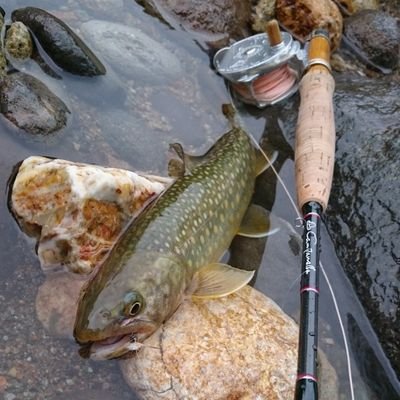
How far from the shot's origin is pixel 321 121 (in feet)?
15.7

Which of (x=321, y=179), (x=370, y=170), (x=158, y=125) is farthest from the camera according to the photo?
(x=158, y=125)

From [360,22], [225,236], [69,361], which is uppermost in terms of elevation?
[69,361]

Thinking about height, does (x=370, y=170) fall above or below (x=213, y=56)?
below

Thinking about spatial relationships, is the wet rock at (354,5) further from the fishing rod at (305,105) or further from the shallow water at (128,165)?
the shallow water at (128,165)

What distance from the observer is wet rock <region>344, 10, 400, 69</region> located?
6.86m

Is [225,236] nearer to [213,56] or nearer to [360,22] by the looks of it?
[213,56]

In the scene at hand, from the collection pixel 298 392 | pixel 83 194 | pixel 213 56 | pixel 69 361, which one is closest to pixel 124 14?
pixel 213 56

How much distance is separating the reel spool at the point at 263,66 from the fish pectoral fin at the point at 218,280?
209 cm

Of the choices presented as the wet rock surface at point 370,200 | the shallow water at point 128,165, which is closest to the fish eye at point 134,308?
the shallow water at point 128,165

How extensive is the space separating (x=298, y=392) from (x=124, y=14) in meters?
4.67

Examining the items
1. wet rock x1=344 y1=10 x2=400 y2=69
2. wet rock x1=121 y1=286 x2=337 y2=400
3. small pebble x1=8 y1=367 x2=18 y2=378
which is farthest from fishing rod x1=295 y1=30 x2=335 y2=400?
small pebble x1=8 y1=367 x2=18 y2=378

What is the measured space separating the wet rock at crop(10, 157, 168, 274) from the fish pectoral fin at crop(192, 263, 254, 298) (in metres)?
0.67

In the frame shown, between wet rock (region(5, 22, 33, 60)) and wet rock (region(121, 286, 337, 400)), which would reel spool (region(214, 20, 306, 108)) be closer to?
wet rock (region(5, 22, 33, 60))

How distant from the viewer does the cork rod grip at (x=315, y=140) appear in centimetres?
419
